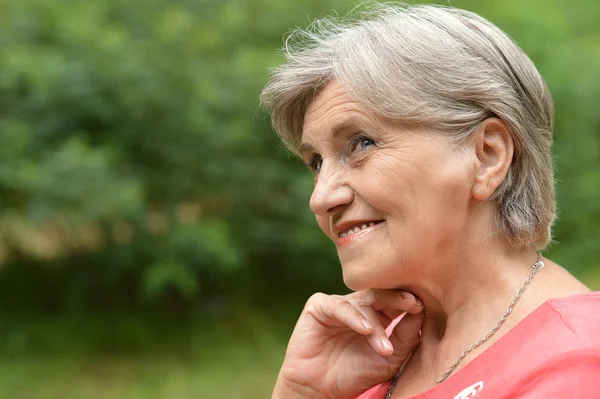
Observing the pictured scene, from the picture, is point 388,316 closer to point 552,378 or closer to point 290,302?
point 552,378

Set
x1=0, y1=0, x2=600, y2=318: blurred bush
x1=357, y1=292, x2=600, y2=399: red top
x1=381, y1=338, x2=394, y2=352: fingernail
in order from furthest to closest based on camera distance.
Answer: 1. x1=0, y1=0, x2=600, y2=318: blurred bush
2. x1=381, y1=338, x2=394, y2=352: fingernail
3. x1=357, y1=292, x2=600, y2=399: red top

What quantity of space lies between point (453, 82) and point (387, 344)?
0.71 metres

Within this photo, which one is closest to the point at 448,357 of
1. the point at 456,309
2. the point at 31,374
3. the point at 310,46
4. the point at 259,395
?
the point at 456,309

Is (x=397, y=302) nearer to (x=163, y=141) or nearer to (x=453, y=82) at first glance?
(x=453, y=82)

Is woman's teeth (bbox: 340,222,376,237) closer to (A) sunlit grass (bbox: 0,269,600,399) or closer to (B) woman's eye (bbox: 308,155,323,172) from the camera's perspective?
(B) woman's eye (bbox: 308,155,323,172)

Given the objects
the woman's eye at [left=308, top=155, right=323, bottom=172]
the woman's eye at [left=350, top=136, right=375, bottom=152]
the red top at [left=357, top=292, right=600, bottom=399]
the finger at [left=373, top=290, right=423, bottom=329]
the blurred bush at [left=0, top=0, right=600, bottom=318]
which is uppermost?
the blurred bush at [left=0, top=0, right=600, bottom=318]

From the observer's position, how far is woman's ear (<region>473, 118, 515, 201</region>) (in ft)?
6.63

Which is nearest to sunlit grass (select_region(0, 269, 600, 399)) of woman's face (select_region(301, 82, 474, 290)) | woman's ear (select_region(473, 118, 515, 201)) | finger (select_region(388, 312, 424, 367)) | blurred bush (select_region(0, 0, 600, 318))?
blurred bush (select_region(0, 0, 600, 318))

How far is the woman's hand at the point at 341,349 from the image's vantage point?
2.31 metres

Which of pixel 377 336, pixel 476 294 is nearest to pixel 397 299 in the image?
pixel 377 336

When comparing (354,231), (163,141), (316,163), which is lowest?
(354,231)

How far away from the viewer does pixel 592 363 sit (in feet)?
5.60

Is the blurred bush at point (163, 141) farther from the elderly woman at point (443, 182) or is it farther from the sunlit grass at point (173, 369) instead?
the elderly woman at point (443, 182)

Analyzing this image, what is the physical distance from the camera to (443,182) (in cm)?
199
